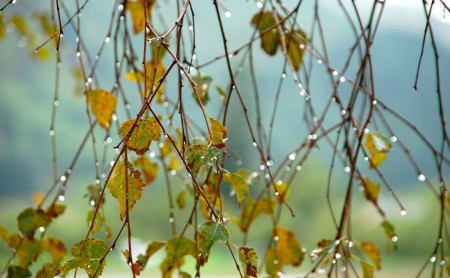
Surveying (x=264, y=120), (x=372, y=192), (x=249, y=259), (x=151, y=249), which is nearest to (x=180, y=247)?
(x=151, y=249)

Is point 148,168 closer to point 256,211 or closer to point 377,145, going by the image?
point 256,211

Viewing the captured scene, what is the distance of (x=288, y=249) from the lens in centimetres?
90

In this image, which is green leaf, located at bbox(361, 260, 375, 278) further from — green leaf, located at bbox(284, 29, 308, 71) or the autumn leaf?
the autumn leaf

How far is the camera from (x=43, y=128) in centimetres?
403

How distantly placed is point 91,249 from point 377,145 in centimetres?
41

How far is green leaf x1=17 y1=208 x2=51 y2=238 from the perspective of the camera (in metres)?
0.81

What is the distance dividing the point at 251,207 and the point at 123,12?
0.40m

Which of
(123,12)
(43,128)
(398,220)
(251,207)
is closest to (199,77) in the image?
(123,12)

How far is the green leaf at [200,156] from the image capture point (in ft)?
1.51

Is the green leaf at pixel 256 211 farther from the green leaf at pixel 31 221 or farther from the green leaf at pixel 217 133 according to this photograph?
the green leaf at pixel 217 133

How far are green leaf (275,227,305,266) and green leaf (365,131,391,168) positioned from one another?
235 mm

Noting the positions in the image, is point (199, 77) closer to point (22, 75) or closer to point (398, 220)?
point (22, 75)

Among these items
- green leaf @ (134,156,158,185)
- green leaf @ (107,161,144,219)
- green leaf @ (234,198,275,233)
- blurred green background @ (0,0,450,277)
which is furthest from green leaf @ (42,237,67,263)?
blurred green background @ (0,0,450,277)

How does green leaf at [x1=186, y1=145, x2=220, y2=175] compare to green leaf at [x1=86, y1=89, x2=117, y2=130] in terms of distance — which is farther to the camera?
green leaf at [x1=86, y1=89, x2=117, y2=130]
